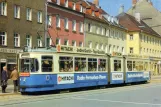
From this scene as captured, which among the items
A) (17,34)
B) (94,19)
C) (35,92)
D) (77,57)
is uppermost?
(94,19)

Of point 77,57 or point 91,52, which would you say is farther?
point 91,52

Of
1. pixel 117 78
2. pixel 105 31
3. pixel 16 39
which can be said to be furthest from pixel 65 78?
pixel 105 31

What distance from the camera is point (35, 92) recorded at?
2377 cm

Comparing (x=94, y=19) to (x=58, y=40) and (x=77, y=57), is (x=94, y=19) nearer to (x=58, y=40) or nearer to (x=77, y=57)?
(x=58, y=40)

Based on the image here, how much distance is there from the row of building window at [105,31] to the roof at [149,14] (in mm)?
21950

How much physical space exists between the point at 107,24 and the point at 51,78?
39913 millimetres

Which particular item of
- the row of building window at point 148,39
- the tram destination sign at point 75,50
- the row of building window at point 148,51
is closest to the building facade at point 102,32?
the row of building window at point 148,39

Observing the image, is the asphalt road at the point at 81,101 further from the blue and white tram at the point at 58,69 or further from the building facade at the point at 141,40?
the building facade at the point at 141,40

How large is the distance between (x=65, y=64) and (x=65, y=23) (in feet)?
78.5

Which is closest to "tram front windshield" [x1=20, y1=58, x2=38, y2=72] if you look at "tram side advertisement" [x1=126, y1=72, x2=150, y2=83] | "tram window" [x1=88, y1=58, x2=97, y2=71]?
"tram window" [x1=88, y1=58, x2=97, y2=71]

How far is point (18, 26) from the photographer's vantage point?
38.2 m

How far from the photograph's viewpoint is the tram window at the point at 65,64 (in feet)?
80.6

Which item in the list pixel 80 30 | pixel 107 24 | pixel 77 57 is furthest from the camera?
pixel 107 24

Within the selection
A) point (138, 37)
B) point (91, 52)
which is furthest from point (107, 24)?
point (91, 52)
